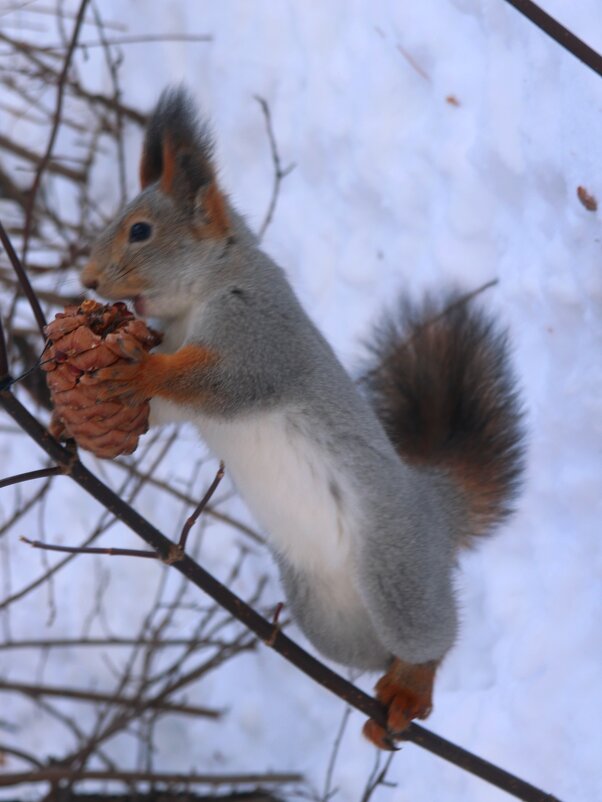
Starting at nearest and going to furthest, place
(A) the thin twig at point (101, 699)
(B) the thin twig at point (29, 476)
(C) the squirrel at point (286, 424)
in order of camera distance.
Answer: (B) the thin twig at point (29, 476)
(C) the squirrel at point (286, 424)
(A) the thin twig at point (101, 699)

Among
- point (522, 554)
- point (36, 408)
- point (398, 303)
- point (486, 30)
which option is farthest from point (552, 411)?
point (36, 408)

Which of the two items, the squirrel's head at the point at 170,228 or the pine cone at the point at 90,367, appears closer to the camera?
the pine cone at the point at 90,367

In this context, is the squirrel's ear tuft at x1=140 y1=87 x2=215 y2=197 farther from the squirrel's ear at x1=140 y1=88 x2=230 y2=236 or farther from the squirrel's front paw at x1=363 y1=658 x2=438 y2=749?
the squirrel's front paw at x1=363 y1=658 x2=438 y2=749

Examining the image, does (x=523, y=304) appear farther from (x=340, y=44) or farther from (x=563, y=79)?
(x=340, y=44)

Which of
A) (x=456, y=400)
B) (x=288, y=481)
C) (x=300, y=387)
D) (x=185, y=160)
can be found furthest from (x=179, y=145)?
(x=456, y=400)

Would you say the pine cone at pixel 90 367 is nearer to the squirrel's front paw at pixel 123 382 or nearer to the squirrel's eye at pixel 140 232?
the squirrel's front paw at pixel 123 382

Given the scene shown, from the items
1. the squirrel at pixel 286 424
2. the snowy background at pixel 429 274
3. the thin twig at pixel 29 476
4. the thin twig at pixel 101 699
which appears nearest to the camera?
the thin twig at pixel 29 476

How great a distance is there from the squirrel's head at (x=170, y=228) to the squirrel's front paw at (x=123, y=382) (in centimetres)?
21

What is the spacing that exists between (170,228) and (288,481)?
360 mm

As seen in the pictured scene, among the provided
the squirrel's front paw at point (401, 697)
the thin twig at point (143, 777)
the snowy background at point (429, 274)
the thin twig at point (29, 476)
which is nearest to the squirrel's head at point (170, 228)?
the thin twig at point (29, 476)

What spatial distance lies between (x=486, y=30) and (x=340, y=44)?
1.45 feet

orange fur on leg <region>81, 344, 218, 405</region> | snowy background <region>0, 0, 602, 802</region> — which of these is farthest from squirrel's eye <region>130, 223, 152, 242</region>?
snowy background <region>0, 0, 602, 802</region>

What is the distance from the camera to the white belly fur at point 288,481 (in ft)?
4.48

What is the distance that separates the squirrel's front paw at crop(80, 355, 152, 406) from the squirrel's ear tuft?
12.7 inches
